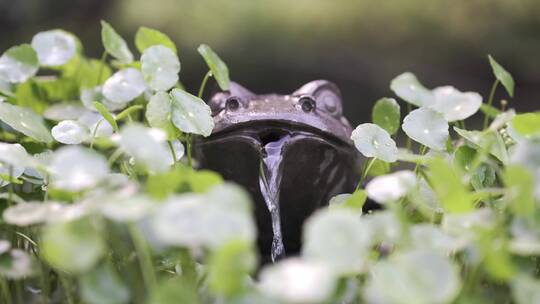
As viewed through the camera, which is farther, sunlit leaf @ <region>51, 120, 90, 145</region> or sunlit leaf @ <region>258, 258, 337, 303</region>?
sunlit leaf @ <region>51, 120, 90, 145</region>

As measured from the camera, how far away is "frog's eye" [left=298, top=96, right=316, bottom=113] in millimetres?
951

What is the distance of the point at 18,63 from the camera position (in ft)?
3.10

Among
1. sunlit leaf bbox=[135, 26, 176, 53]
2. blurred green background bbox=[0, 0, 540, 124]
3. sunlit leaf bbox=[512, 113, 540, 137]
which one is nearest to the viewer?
sunlit leaf bbox=[512, 113, 540, 137]

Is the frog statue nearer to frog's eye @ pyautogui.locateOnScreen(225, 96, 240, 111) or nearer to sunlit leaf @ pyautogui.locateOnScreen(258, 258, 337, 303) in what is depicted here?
frog's eye @ pyautogui.locateOnScreen(225, 96, 240, 111)

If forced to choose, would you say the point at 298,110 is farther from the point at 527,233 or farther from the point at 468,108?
the point at 527,233

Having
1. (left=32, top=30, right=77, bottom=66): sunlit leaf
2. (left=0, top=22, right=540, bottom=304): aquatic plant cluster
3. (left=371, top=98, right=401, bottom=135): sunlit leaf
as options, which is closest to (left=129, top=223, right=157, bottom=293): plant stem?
(left=0, top=22, right=540, bottom=304): aquatic plant cluster

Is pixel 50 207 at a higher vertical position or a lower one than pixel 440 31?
higher

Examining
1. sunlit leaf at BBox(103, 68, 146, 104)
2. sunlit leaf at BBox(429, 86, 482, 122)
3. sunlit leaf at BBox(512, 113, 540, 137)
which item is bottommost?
sunlit leaf at BBox(103, 68, 146, 104)

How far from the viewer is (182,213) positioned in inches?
16.3

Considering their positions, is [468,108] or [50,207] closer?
[50,207]

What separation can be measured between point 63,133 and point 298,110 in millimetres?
328

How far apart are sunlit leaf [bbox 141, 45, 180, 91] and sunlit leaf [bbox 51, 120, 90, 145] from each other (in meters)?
0.11

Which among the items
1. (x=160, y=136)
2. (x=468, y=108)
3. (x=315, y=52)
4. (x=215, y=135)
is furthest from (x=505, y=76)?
(x=315, y=52)

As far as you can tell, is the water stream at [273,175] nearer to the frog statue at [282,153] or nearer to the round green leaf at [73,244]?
the frog statue at [282,153]
